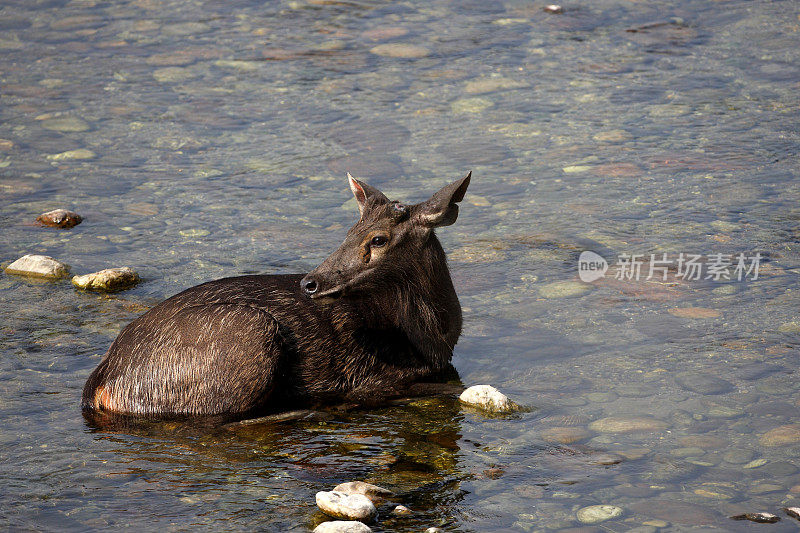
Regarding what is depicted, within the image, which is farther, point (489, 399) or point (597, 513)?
point (489, 399)

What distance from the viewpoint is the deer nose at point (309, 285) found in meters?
6.56

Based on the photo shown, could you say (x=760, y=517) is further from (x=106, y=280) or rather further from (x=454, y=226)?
(x=106, y=280)

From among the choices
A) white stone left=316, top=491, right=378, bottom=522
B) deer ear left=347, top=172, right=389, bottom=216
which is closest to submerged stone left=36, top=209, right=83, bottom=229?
deer ear left=347, top=172, right=389, bottom=216

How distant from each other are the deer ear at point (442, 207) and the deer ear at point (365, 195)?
317mm

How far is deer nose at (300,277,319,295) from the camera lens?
21.5 feet

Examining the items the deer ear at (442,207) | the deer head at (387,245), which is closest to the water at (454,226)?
the deer head at (387,245)

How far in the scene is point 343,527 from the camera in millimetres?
4887

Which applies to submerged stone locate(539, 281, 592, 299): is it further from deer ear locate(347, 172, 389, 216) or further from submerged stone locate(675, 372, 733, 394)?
deer ear locate(347, 172, 389, 216)

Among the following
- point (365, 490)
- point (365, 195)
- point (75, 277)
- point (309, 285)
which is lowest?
point (365, 490)

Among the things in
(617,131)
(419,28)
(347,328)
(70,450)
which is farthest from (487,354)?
(419,28)

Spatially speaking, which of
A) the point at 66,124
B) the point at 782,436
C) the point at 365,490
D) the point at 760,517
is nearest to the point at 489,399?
the point at 365,490

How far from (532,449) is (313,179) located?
17.6 feet

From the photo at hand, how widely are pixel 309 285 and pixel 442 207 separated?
3.33ft

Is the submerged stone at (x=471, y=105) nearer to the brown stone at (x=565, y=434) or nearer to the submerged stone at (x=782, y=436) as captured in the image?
the brown stone at (x=565, y=434)
